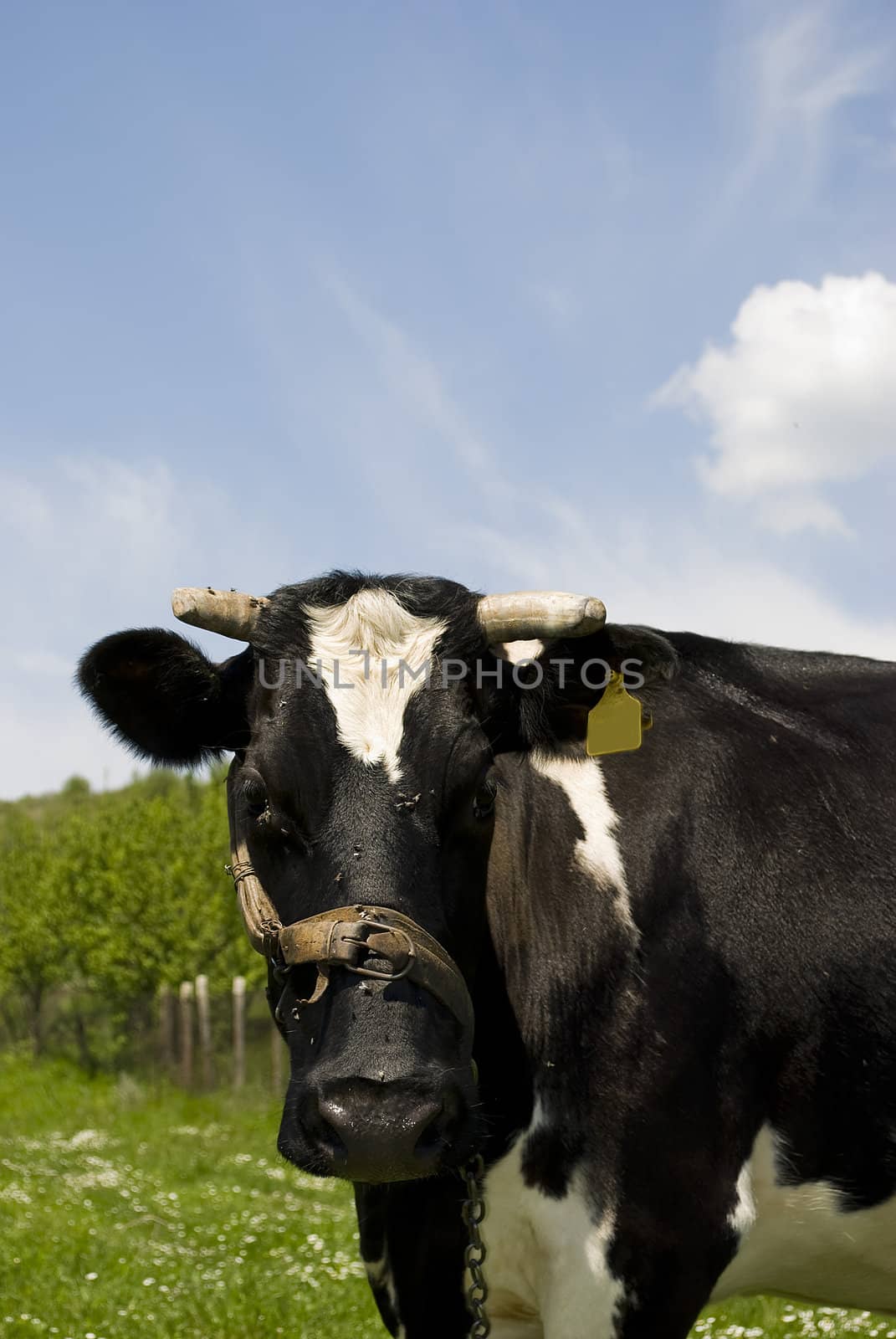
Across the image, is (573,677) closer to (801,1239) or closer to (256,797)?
(256,797)

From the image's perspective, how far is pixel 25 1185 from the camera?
10664mm

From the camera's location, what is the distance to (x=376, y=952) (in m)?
2.68

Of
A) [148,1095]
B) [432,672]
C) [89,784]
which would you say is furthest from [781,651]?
[89,784]

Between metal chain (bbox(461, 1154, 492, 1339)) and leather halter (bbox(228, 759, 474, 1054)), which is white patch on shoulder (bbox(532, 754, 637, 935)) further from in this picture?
metal chain (bbox(461, 1154, 492, 1339))

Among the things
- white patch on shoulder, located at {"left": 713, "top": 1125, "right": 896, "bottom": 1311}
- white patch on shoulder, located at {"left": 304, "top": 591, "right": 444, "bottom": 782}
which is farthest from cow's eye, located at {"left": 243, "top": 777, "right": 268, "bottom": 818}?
white patch on shoulder, located at {"left": 713, "top": 1125, "right": 896, "bottom": 1311}

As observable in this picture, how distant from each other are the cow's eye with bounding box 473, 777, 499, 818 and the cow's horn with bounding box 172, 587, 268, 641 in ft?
2.70

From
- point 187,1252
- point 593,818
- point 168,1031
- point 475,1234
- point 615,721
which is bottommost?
point 168,1031

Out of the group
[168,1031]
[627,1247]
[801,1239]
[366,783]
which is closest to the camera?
[366,783]

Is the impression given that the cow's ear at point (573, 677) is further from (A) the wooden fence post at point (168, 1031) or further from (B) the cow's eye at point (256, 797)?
(A) the wooden fence post at point (168, 1031)

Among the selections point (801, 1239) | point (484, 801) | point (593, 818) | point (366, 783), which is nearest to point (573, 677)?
point (593, 818)

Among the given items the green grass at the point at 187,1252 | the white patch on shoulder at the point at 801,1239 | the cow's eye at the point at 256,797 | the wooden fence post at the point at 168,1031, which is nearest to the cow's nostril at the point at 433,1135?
the cow's eye at the point at 256,797

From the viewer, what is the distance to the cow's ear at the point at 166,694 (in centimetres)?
348

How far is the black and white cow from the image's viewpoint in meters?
2.98

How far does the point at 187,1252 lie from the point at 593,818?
18.6 feet
